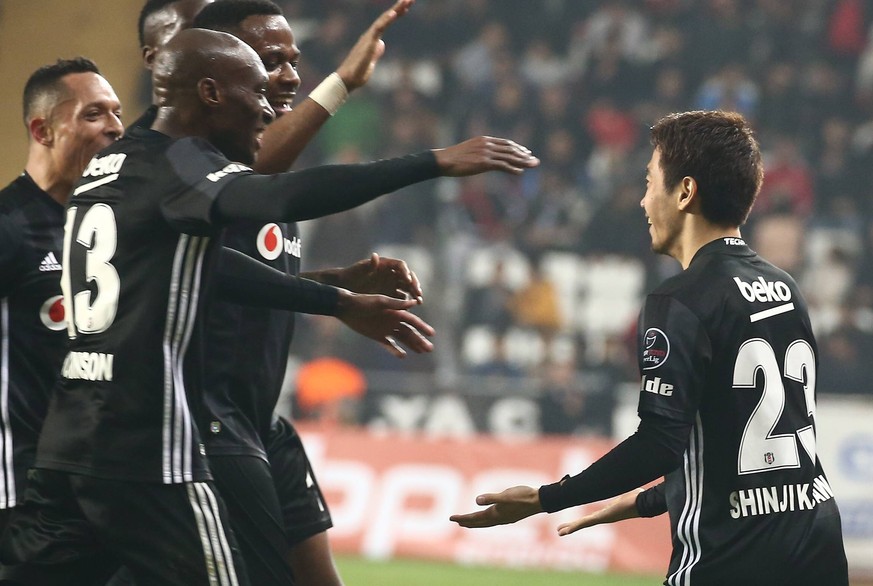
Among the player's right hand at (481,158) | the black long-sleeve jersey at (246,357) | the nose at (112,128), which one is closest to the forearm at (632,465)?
the player's right hand at (481,158)

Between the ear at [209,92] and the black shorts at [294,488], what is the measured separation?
58.0 inches

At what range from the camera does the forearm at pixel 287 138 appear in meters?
4.32

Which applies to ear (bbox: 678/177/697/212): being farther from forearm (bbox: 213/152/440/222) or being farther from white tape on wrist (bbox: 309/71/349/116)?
white tape on wrist (bbox: 309/71/349/116)

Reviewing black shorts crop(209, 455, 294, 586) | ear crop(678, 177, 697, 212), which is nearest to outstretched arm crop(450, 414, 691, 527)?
ear crop(678, 177, 697, 212)

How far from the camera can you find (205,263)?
3316 millimetres

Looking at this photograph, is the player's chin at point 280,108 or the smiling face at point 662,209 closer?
the smiling face at point 662,209

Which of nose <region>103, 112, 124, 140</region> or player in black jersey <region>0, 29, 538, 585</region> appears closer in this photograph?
player in black jersey <region>0, 29, 538, 585</region>

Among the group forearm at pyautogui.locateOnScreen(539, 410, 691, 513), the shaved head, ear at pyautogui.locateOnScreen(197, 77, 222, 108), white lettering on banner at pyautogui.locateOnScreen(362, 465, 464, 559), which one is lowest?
forearm at pyautogui.locateOnScreen(539, 410, 691, 513)

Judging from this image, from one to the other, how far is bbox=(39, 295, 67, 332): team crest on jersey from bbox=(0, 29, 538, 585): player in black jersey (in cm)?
67

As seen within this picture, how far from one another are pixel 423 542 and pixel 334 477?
0.92 m

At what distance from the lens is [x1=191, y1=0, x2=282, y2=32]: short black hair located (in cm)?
437

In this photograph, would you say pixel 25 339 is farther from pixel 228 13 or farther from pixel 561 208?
pixel 561 208

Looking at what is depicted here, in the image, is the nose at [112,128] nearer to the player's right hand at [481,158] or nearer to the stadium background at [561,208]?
the player's right hand at [481,158]

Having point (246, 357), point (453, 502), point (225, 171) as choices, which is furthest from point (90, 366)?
point (453, 502)
